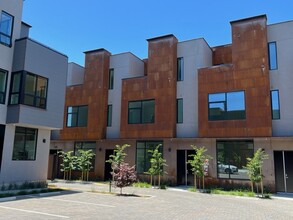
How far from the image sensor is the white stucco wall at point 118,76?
23906 mm

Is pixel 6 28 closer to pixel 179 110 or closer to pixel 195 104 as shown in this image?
pixel 179 110

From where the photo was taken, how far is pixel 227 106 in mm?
18953

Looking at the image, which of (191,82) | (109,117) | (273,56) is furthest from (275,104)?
(109,117)

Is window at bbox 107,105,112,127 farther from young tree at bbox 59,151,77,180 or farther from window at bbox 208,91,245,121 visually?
window at bbox 208,91,245,121

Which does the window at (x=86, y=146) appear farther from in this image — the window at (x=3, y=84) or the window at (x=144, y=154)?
the window at (x=3, y=84)

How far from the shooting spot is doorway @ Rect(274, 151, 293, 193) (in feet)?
56.5

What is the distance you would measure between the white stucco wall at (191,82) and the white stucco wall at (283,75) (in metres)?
4.78

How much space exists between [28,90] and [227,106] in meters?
12.7

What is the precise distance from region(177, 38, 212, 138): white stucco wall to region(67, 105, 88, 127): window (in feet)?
28.7

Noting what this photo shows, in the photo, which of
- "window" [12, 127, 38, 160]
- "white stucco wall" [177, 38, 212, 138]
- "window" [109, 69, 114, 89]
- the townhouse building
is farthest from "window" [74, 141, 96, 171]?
"white stucco wall" [177, 38, 212, 138]

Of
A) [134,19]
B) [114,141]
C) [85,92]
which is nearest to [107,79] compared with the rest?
[85,92]

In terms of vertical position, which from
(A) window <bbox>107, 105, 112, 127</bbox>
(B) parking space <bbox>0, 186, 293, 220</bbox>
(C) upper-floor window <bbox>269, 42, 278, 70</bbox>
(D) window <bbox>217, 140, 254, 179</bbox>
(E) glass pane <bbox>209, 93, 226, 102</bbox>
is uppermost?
(C) upper-floor window <bbox>269, 42, 278, 70</bbox>

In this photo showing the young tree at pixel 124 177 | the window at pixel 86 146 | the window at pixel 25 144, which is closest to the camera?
the young tree at pixel 124 177

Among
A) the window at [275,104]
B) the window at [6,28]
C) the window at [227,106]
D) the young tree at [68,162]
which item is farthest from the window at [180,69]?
the window at [6,28]
